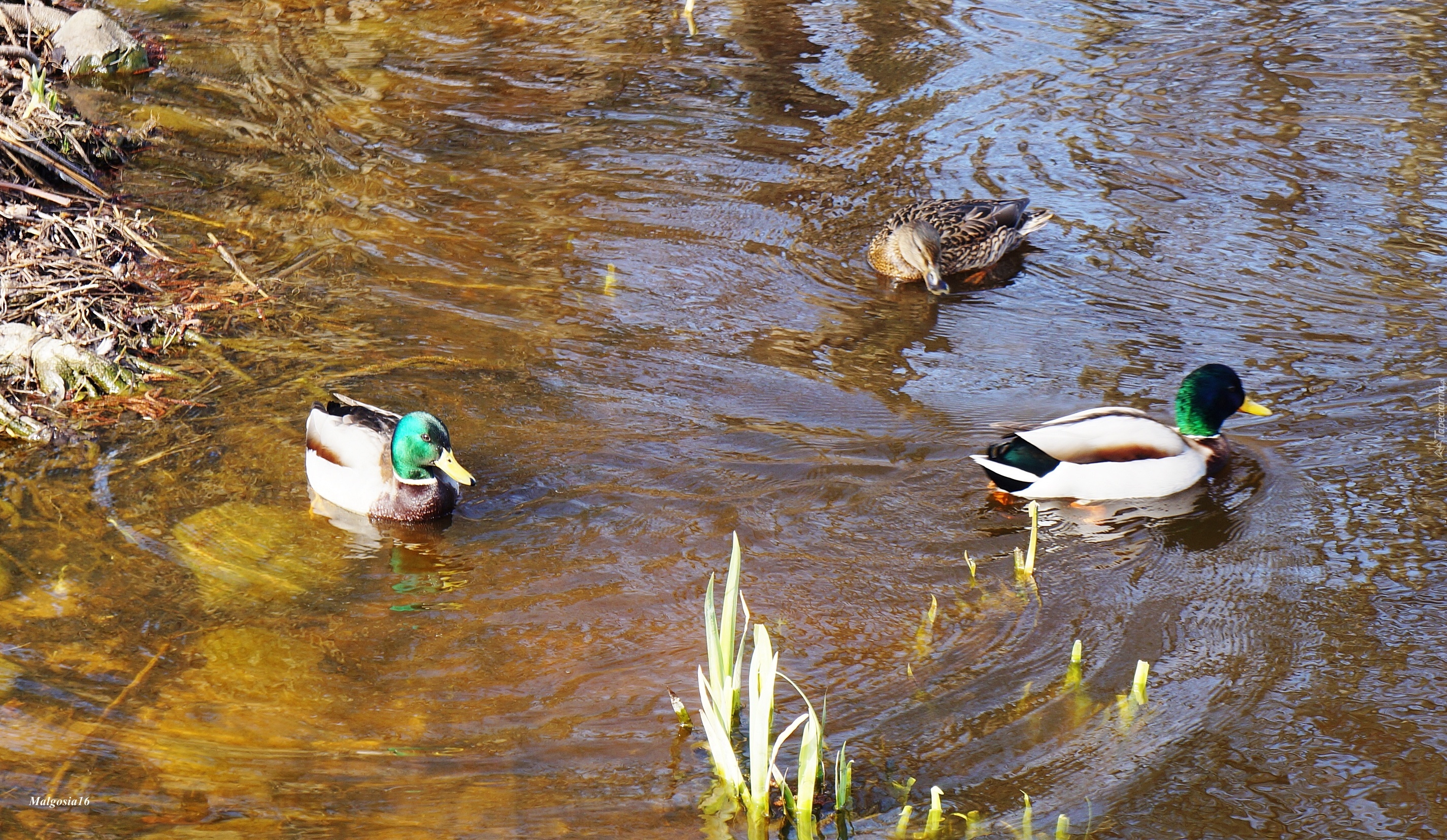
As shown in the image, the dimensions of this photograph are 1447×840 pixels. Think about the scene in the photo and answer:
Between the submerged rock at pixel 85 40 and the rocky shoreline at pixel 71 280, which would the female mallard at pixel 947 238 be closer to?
the rocky shoreline at pixel 71 280

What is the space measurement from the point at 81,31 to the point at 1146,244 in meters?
8.77

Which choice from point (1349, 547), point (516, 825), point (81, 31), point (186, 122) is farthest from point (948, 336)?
point (81, 31)

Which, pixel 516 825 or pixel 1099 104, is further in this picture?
pixel 1099 104

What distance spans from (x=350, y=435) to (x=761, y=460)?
180 centimetres

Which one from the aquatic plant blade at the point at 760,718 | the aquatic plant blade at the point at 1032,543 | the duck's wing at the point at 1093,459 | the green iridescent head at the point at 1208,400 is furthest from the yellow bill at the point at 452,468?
the green iridescent head at the point at 1208,400

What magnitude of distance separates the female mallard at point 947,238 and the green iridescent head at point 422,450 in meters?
3.16

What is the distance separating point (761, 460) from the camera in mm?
5531

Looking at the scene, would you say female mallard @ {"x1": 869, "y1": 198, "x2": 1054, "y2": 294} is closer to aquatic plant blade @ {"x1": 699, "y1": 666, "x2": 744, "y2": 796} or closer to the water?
the water

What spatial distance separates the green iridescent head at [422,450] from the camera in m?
5.09

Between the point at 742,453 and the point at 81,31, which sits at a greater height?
the point at 81,31

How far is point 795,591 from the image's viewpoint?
466 cm

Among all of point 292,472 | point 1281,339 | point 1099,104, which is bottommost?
point 292,472

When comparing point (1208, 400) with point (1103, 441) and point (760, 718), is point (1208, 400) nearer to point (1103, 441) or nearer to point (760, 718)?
point (1103, 441)

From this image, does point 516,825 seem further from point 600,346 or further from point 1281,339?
point 1281,339
